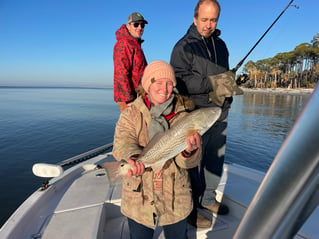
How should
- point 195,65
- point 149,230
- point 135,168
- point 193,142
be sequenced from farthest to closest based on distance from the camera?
point 195,65
point 149,230
point 193,142
point 135,168

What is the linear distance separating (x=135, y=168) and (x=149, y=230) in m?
0.91

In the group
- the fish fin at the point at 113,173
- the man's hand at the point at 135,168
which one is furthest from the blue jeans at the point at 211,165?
the fish fin at the point at 113,173

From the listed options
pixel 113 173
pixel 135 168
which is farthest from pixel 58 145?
pixel 135 168

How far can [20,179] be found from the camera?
11.0m

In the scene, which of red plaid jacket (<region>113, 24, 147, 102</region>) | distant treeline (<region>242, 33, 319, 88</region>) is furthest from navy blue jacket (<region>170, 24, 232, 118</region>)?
distant treeline (<region>242, 33, 319, 88</region>)

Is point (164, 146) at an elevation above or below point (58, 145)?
above

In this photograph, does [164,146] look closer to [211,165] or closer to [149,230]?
[149,230]

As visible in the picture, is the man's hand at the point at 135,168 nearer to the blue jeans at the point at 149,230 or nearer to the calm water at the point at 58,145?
the blue jeans at the point at 149,230

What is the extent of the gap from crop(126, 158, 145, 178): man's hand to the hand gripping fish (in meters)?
0.04

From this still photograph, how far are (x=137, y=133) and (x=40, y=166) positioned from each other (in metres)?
2.34

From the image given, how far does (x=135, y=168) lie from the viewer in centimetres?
208

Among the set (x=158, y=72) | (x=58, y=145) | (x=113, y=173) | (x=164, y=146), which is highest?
(x=158, y=72)

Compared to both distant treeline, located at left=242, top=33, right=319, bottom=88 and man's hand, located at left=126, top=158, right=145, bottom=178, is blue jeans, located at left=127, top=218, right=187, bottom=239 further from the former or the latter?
distant treeline, located at left=242, top=33, right=319, bottom=88

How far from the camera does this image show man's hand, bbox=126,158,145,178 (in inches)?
82.0
